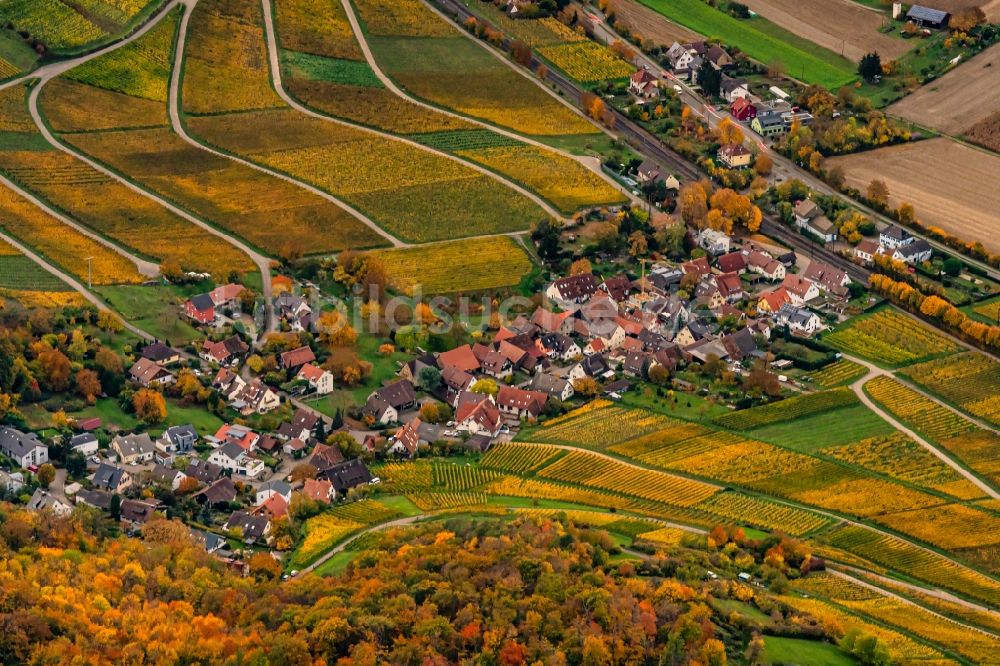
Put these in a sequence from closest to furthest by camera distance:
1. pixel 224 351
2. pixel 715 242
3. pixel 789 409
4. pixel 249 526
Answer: pixel 249 526 → pixel 789 409 → pixel 224 351 → pixel 715 242

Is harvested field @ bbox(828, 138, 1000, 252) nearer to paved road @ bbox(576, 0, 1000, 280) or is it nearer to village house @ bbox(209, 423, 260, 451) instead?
paved road @ bbox(576, 0, 1000, 280)

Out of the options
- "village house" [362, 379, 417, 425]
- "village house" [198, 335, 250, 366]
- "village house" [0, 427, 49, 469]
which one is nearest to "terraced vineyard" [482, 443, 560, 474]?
"village house" [362, 379, 417, 425]

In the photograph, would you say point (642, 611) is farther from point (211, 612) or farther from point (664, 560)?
point (211, 612)

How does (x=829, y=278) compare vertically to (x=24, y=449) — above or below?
above

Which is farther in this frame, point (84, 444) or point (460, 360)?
point (460, 360)

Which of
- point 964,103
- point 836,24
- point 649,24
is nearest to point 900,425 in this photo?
point 964,103

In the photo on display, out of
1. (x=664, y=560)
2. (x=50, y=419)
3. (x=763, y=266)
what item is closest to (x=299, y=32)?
(x=763, y=266)

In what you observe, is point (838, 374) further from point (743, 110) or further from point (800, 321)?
point (743, 110)
